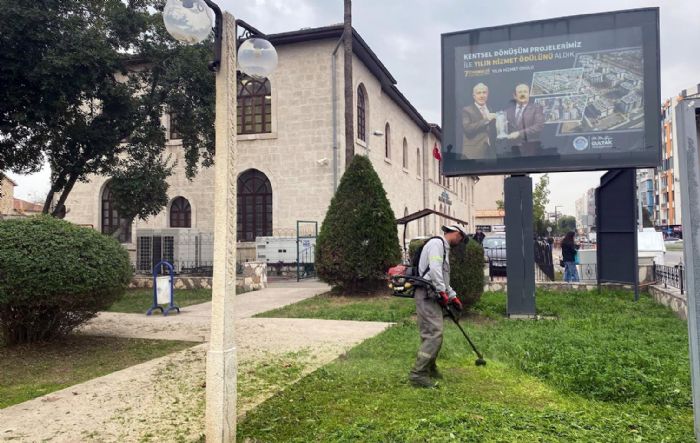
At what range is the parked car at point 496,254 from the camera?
1841 cm

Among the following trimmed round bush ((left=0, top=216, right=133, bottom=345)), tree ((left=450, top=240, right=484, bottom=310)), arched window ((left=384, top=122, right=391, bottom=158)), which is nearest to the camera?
trimmed round bush ((left=0, top=216, right=133, bottom=345))

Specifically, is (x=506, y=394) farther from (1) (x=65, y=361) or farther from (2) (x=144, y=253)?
(2) (x=144, y=253)

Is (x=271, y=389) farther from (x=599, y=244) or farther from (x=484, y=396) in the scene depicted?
(x=599, y=244)

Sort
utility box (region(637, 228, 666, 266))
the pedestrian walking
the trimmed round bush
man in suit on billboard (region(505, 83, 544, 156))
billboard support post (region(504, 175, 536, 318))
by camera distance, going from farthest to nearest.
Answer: the pedestrian walking
utility box (region(637, 228, 666, 266))
man in suit on billboard (region(505, 83, 544, 156))
billboard support post (region(504, 175, 536, 318))
the trimmed round bush

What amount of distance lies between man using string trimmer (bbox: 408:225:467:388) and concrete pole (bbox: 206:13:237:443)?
2132 millimetres

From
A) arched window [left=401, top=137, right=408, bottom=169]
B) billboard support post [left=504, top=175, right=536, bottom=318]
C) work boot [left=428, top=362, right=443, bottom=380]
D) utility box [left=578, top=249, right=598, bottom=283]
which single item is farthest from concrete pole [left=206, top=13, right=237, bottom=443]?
arched window [left=401, top=137, right=408, bottom=169]

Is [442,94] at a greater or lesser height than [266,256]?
greater

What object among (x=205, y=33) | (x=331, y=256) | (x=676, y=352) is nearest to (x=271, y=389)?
(x=205, y=33)

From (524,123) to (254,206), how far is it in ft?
50.7

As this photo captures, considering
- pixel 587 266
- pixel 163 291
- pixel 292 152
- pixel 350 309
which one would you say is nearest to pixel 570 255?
pixel 587 266

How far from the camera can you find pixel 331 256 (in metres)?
13.3

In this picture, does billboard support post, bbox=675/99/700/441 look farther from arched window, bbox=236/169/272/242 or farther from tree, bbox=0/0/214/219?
arched window, bbox=236/169/272/242

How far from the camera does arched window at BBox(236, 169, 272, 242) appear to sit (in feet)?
75.8

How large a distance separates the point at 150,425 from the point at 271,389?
1296mm
